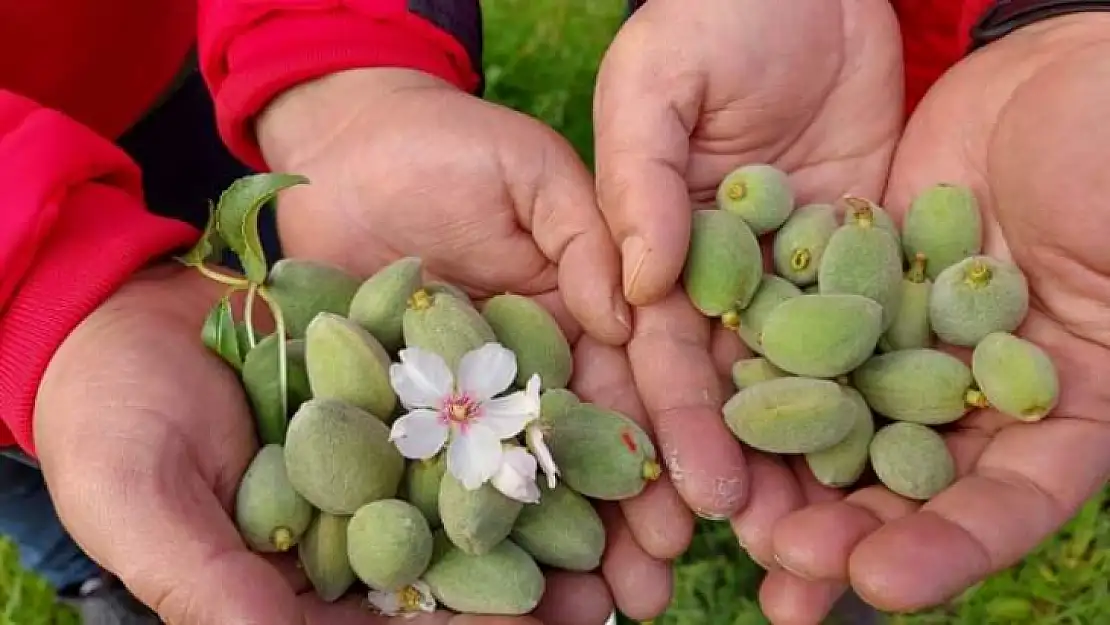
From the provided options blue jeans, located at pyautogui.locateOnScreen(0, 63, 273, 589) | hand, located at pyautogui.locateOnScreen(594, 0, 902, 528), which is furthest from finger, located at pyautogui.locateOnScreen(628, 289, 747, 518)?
blue jeans, located at pyautogui.locateOnScreen(0, 63, 273, 589)

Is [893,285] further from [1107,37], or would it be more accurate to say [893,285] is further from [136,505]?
[136,505]

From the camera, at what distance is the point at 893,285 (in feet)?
3.11

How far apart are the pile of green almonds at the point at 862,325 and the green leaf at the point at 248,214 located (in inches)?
13.7

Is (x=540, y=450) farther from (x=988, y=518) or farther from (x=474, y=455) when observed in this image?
(x=988, y=518)

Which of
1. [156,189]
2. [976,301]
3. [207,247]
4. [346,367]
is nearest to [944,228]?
[976,301]

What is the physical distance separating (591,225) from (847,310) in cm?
23

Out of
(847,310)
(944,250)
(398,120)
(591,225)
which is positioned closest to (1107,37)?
(944,250)

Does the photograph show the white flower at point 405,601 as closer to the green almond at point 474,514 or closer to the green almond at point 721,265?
the green almond at point 474,514

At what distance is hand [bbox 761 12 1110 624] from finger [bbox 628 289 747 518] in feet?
0.19

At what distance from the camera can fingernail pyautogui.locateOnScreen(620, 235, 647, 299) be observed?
0.92m

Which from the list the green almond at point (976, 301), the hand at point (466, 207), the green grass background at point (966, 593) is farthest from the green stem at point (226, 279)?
the green grass background at point (966, 593)

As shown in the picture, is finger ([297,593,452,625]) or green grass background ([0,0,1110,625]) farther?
green grass background ([0,0,1110,625])

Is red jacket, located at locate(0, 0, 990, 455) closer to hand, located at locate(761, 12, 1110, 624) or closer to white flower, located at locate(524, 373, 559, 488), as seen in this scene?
hand, located at locate(761, 12, 1110, 624)

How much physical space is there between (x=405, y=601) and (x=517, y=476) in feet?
0.44
